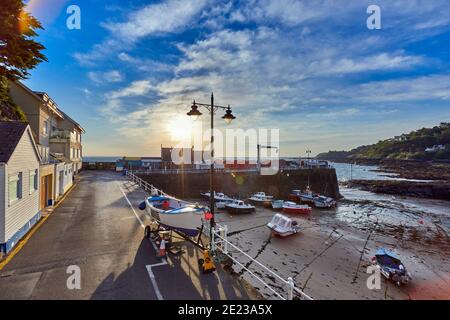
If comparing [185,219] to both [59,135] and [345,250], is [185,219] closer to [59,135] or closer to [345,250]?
[345,250]

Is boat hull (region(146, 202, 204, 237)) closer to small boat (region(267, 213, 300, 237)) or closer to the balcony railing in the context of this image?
small boat (region(267, 213, 300, 237))

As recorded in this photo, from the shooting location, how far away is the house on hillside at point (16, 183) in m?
8.21

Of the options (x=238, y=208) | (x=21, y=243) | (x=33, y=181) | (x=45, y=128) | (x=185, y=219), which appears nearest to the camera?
(x=185, y=219)

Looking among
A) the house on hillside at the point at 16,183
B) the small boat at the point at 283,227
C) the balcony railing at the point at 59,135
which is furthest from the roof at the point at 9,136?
the balcony railing at the point at 59,135

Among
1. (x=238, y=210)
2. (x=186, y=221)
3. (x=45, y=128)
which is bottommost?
(x=238, y=210)

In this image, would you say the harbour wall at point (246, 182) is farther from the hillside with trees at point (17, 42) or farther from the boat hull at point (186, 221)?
the boat hull at point (186, 221)

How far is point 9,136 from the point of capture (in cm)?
946

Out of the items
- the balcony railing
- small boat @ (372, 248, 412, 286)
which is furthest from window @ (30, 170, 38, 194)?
small boat @ (372, 248, 412, 286)

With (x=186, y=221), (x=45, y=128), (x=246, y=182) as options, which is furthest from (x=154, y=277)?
(x=246, y=182)

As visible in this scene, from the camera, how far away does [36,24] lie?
41.1 feet

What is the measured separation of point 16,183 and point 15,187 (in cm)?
23

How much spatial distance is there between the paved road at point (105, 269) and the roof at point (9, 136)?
12.2ft

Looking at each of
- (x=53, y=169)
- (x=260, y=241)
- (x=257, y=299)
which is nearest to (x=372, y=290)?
(x=260, y=241)

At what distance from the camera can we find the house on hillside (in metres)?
A: 8.21
